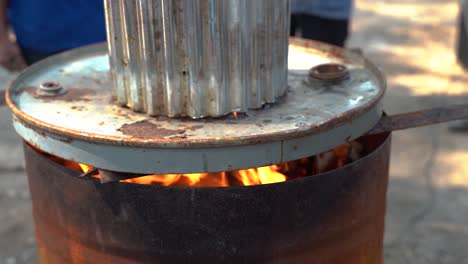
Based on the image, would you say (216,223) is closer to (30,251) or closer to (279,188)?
(279,188)

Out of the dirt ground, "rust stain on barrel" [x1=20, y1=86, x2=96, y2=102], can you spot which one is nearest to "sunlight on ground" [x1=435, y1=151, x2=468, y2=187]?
the dirt ground

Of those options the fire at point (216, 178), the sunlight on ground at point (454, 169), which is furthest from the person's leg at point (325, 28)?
the fire at point (216, 178)

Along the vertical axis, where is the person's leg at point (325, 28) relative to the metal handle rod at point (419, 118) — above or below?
below

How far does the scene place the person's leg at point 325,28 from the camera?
3.62 metres

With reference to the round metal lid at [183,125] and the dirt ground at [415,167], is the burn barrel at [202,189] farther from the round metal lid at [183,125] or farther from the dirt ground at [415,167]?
the dirt ground at [415,167]

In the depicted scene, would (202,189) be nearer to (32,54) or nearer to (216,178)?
(216,178)

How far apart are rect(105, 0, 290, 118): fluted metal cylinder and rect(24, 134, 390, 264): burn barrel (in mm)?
274

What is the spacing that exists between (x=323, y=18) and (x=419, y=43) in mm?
3250

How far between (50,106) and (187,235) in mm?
598

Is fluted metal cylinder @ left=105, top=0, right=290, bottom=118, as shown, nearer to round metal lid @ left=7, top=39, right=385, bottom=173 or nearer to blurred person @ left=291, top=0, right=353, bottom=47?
round metal lid @ left=7, top=39, right=385, bottom=173

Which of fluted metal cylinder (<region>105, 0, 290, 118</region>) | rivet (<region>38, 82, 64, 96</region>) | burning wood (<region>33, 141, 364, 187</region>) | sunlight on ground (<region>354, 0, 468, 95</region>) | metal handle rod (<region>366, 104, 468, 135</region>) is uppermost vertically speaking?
fluted metal cylinder (<region>105, 0, 290, 118</region>)

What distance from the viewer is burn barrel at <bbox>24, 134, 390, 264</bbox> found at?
1490 millimetres

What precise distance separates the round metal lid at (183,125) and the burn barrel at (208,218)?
70mm

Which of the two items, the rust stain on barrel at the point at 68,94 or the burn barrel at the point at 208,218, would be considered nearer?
the burn barrel at the point at 208,218
